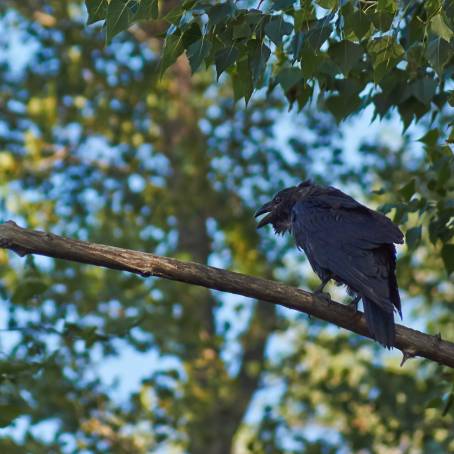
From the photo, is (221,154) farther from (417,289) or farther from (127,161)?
(417,289)

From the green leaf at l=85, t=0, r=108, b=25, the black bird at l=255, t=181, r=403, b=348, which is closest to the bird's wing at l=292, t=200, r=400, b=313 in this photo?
the black bird at l=255, t=181, r=403, b=348

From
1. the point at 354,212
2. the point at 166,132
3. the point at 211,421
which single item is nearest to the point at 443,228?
the point at 354,212

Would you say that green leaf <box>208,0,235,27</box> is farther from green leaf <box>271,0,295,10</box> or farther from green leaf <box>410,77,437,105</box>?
green leaf <box>410,77,437,105</box>

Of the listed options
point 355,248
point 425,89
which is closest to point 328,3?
point 425,89

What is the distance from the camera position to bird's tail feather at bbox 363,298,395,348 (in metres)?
4.28

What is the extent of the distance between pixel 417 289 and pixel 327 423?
219cm

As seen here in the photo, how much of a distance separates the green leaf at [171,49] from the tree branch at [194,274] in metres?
0.80

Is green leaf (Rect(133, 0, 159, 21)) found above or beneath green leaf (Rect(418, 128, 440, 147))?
beneath

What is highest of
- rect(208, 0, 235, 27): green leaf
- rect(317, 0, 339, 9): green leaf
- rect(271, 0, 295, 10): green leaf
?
rect(317, 0, 339, 9): green leaf

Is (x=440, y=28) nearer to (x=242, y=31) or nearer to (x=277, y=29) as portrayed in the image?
(x=277, y=29)

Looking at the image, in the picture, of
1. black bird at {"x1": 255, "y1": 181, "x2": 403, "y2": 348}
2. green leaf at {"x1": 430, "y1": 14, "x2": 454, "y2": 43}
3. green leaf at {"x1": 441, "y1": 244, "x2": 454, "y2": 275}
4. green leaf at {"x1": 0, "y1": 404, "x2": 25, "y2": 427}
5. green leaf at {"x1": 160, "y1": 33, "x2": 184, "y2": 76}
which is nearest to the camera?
green leaf at {"x1": 430, "y1": 14, "x2": 454, "y2": 43}

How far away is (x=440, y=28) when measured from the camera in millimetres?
3354

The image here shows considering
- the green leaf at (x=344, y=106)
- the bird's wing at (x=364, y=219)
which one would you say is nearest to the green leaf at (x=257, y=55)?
Result: the green leaf at (x=344, y=106)

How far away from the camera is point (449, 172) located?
4.89 metres
